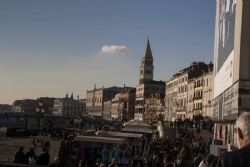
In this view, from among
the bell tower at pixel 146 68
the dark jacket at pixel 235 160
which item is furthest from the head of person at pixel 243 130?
→ the bell tower at pixel 146 68

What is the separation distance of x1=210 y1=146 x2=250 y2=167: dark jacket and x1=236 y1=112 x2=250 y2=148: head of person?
0.20 metres

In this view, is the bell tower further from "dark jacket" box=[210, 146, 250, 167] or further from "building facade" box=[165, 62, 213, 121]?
"dark jacket" box=[210, 146, 250, 167]

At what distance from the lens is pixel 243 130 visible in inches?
138

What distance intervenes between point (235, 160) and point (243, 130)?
382 mm

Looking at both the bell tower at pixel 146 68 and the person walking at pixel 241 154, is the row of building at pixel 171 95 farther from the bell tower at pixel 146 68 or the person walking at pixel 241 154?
the person walking at pixel 241 154

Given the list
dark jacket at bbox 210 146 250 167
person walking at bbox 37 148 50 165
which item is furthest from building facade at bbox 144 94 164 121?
dark jacket at bbox 210 146 250 167

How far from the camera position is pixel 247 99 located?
25.6m

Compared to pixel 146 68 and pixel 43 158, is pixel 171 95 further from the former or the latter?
pixel 43 158

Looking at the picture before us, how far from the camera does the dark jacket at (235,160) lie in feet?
10.3

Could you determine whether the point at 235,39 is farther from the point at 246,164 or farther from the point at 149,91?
the point at 149,91

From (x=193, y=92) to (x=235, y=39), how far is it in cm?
7393

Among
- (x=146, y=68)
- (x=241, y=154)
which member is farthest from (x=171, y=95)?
(x=241, y=154)

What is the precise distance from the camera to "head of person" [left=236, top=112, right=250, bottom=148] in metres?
3.46

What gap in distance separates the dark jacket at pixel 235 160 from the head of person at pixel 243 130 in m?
0.20
